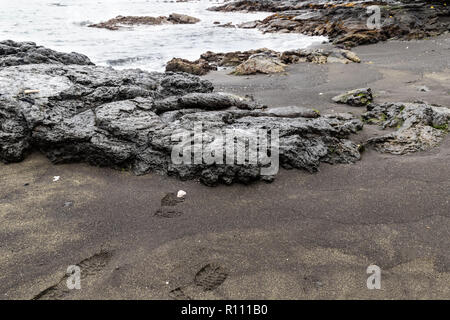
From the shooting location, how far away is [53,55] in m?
7.80

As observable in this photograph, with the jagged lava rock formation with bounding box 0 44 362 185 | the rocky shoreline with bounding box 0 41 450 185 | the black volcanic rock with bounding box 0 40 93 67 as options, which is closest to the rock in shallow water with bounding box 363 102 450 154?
the rocky shoreline with bounding box 0 41 450 185

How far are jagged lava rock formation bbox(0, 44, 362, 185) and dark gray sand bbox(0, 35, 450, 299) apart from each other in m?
0.22

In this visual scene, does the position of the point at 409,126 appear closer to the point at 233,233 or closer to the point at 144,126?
the point at 233,233

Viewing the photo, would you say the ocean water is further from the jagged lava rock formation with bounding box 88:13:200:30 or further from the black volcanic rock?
the black volcanic rock

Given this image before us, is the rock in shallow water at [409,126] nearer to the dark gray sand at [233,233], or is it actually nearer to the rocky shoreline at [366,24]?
the dark gray sand at [233,233]

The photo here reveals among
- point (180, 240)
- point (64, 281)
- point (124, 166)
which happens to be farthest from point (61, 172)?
point (180, 240)

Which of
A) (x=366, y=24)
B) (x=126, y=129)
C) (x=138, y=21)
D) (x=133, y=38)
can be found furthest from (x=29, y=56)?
(x=138, y=21)

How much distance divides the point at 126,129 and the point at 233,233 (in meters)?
2.38

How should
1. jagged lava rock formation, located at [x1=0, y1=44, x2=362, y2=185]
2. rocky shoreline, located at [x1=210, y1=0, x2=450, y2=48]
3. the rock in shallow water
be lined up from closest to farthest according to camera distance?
jagged lava rock formation, located at [x1=0, y1=44, x2=362, y2=185], the rock in shallow water, rocky shoreline, located at [x1=210, y1=0, x2=450, y2=48]

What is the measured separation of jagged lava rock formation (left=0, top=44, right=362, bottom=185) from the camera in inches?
176

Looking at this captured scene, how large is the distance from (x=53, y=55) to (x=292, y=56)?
873 centimetres

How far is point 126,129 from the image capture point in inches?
182

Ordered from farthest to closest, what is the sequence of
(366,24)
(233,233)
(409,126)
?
(366,24) → (409,126) → (233,233)

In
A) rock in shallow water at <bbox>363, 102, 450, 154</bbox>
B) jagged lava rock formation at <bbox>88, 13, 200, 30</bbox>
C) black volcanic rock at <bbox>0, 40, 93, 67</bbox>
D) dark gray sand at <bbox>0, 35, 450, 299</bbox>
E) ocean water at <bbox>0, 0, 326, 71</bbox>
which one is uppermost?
jagged lava rock formation at <bbox>88, 13, 200, 30</bbox>
